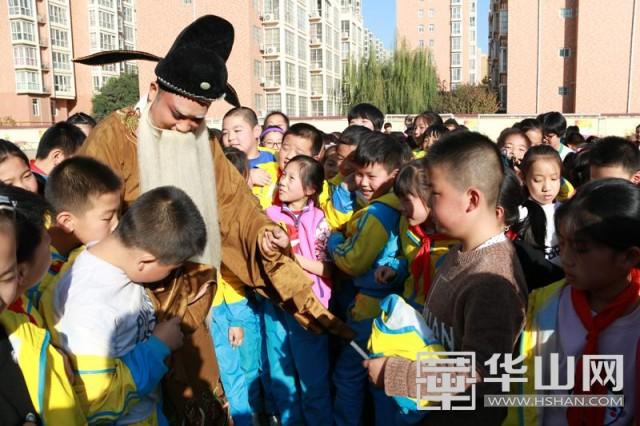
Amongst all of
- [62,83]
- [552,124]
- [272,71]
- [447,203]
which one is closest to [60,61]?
[62,83]

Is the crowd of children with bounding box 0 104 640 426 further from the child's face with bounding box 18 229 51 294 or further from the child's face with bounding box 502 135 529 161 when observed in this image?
the child's face with bounding box 502 135 529 161

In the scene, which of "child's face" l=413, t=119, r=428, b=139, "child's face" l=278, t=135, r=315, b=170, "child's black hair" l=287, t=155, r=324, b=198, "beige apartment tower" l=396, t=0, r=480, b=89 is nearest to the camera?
"child's black hair" l=287, t=155, r=324, b=198

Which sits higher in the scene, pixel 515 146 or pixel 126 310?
pixel 515 146

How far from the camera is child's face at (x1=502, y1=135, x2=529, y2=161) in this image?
4703 millimetres

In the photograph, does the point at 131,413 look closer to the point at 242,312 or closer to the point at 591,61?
the point at 242,312

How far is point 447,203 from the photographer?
71.4 inches

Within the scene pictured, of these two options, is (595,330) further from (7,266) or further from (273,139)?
(273,139)

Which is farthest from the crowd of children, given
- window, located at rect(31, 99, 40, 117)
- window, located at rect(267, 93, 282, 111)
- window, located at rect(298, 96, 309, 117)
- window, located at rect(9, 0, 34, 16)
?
window, located at rect(9, 0, 34, 16)

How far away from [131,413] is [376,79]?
111ft

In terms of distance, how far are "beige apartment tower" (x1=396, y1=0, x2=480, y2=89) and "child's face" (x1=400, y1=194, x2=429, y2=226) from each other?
64.2 meters

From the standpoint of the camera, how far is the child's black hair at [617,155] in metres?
2.77

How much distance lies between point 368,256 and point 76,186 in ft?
4.84

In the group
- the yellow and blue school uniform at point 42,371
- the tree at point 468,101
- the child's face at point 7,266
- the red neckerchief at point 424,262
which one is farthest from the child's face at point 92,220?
the tree at point 468,101

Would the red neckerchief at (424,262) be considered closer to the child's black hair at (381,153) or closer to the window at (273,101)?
the child's black hair at (381,153)
